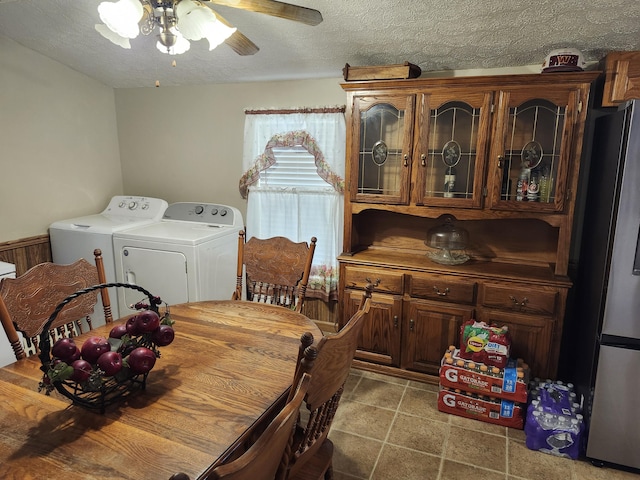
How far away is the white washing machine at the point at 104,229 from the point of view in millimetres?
3143

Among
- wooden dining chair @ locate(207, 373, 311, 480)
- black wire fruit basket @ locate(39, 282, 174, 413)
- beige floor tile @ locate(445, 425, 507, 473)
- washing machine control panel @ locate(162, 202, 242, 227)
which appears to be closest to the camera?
wooden dining chair @ locate(207, 373, 311, 480)

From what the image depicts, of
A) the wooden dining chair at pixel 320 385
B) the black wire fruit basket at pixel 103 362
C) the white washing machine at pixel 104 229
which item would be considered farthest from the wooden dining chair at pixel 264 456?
the white washing machine at pixel 104 229

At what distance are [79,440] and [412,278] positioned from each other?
2023 millimetres

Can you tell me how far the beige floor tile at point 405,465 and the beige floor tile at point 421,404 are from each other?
1.11 feet

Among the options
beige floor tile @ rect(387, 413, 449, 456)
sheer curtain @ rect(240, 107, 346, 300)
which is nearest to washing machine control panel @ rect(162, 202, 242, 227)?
sheer curtain @ rect(240, 107, 346, 300)

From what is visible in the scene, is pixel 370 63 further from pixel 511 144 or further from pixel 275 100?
pixel 511 144

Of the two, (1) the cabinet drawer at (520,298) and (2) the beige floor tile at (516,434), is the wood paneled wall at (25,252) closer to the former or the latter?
(1) the cabinet drawer at (520,298)

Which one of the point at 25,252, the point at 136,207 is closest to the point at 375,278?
the point at 136,207

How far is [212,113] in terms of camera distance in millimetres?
3463

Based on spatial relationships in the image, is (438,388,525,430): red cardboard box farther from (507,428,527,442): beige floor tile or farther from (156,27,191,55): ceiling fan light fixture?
(156,27,191,55): ceiling fan light fixture

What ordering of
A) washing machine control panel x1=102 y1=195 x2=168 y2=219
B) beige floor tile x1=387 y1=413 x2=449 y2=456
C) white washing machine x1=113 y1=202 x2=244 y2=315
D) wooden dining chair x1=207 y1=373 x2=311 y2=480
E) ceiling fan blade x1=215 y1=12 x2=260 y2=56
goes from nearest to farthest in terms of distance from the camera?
wooden dining chair x1=207 y1=373 x2=311 y2=480, ceiling fan blade x1=215 y1=12 x2=260 y2=56, beige floor tile x1=387 y1=413 x2=449 y2=456, white washing machine x1=113 y1=202 x2=244 y2=315, washing machine control panel x1=102 y1=195 x2=168 y2=219

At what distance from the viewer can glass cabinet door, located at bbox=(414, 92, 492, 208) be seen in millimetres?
2480

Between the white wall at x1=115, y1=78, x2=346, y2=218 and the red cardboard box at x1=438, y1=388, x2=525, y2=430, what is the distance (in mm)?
2122

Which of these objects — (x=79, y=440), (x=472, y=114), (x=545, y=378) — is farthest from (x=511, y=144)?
(x=79, y=440)
